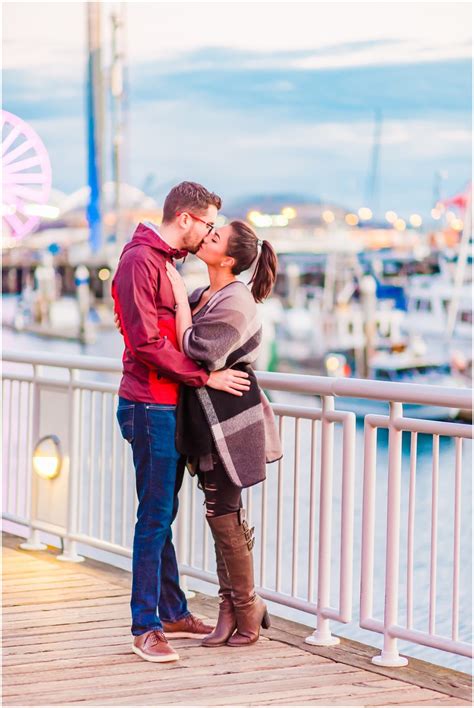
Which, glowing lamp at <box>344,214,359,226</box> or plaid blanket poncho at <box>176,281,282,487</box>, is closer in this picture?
plaid blanket poncho at <box>176,281,282,487</box>

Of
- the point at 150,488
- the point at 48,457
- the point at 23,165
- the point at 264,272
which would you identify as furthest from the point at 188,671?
the point at 23,165

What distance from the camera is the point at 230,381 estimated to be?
373 centimetres

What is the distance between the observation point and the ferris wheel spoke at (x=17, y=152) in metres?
6.00

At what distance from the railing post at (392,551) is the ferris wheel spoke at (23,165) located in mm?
2987

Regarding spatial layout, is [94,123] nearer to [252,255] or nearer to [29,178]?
[29,178]

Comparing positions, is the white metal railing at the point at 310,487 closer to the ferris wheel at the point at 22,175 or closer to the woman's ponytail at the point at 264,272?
the woman's ponytail at the point at 264,272

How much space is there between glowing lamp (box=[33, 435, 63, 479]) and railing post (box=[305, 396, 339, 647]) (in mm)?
1765

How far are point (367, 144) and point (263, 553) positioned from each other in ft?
217

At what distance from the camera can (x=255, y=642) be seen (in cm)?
407

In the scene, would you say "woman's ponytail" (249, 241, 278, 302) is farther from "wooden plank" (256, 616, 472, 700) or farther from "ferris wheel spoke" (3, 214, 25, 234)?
"ferris wheel spoke" (3, 214, 25, 234)

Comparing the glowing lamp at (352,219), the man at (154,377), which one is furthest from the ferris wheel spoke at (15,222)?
the glowing lamp at (352,219)

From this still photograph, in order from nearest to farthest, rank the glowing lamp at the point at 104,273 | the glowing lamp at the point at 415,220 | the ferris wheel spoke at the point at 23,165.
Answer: the ferris wheel spoke at the point at 23,165
the glowing lamp at the point at 104,273
the glowing lamp at the point at 415,220

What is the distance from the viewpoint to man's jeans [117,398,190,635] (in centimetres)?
376

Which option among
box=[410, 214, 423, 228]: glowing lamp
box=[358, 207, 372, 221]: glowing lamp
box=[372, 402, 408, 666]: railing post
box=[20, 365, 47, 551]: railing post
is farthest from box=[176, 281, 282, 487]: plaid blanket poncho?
box=[410, 214, 423, 228]: glowing lamp
